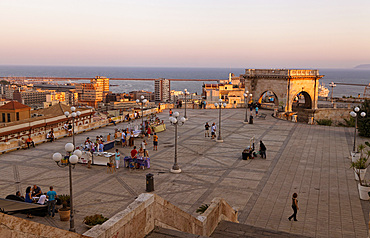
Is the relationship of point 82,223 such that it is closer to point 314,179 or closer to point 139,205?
point 139,205

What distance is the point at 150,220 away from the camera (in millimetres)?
8133

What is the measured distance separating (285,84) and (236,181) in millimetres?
26945

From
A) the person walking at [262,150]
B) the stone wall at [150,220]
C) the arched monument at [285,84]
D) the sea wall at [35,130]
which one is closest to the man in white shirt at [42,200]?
the stone wall at [150,220]

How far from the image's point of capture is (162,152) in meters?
22.4

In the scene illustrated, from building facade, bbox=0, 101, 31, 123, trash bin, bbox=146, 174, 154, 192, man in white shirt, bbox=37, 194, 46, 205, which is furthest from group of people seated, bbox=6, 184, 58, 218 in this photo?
building facade, bbox=0, 101, 31, 123

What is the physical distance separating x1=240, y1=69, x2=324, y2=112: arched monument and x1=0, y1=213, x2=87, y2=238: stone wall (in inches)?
1524

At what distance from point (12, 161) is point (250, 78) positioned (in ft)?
104

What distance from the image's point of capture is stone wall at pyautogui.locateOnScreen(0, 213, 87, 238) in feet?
14.5

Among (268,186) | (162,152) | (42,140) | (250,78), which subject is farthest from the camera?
(250,78)

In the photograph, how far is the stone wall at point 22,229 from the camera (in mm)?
4434

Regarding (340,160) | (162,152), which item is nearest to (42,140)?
(162,152)

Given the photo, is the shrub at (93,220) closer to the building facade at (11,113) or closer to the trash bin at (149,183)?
the trash bin at (149,183)

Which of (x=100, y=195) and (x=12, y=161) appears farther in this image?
(x=12, y=161)

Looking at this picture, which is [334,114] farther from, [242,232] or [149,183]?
[242,232]
